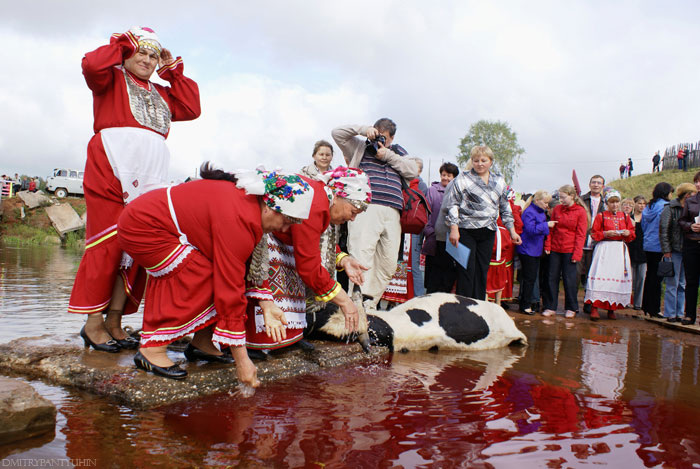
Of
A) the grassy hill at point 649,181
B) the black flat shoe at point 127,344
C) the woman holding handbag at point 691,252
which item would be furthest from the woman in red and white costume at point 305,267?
the grassy hill at point 649,181

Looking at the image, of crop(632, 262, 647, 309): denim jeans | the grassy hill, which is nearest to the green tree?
the grassy hill

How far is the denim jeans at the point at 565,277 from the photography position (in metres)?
7.11

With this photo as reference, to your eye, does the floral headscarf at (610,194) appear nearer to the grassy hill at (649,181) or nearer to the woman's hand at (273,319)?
the woman's hand at (273,319)

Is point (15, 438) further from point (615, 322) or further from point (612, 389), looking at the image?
point (615, 322)

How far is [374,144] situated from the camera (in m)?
5.11

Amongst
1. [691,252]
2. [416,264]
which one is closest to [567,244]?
[691,252]

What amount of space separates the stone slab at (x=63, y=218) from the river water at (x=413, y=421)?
19787mm

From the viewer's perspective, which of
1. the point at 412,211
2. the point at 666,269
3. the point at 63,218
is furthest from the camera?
the point at 63,218

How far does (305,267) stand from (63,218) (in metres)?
22.7

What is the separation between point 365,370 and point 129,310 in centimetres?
159

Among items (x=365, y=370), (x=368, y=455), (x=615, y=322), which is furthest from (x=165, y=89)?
(x=615, y=322)

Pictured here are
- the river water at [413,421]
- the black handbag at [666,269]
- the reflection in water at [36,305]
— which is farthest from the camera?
the black handbag at [666,269]

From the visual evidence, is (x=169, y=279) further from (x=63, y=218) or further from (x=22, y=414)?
(x=63, y=218)

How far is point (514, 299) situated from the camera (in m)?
8.32
